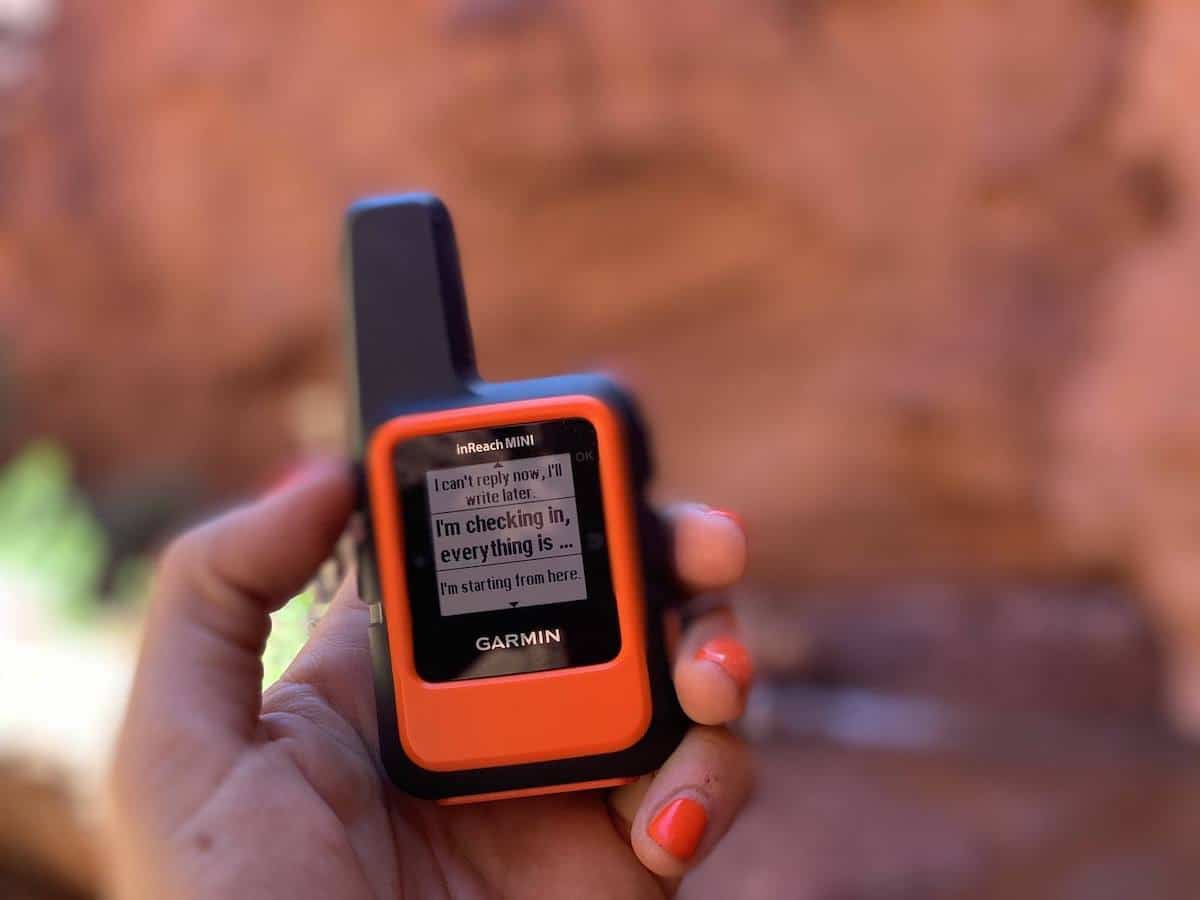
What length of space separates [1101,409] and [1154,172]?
68 cm

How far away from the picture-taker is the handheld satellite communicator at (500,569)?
35.2 inches

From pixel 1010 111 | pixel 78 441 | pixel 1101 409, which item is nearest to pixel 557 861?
pixel 1101 409

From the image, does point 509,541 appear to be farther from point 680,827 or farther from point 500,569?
point 680,827

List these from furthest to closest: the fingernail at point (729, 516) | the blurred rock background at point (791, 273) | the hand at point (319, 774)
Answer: the blurred rock background at point (791, 273)
the fingernail at point (729, 516)
the hand at point (319, 774)

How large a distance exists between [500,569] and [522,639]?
62 mm

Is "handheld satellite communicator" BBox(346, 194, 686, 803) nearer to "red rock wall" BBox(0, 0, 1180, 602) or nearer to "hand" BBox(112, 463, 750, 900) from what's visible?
"hand" BBox(112, 463, 750, 900)

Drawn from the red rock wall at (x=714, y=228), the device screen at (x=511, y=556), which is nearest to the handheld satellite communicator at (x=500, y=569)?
the device screen at (x=511, y=556)

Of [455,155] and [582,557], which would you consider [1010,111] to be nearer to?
[455,155]

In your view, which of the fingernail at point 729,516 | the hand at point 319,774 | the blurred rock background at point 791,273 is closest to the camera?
the hand at point 319,774

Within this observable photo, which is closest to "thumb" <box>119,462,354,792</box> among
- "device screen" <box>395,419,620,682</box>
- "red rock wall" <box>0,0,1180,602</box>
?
"device screen" <box>395,419,620,682</box>

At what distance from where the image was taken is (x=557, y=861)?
91cm

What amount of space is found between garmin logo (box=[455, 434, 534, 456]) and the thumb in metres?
0.13

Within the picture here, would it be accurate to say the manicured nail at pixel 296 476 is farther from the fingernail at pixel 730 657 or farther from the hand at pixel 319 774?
the fingernail at pixel 730 657

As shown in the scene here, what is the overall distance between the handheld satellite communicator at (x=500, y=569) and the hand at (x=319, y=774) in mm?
39
